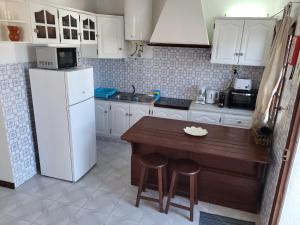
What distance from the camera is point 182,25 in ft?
10.9

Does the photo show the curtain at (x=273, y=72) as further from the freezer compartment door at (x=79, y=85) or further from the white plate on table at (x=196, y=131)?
the freezer compartment door at (x=79, y=85)

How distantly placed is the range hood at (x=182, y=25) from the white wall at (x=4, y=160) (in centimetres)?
244

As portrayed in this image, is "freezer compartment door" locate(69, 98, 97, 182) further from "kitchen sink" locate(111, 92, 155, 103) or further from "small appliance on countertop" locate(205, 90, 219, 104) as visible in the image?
"small appliance on countertop" locate(205, 90, 219, 104)

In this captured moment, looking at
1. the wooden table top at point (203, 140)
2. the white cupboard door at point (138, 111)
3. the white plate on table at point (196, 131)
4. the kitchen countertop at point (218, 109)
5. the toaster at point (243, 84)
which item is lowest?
the white cupboard door at point (138, 111)

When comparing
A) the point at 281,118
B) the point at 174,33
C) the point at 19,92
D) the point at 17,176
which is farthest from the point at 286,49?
the point at 17,176

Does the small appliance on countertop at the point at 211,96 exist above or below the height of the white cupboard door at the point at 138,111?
above

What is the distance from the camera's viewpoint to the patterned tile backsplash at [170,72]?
3.96m

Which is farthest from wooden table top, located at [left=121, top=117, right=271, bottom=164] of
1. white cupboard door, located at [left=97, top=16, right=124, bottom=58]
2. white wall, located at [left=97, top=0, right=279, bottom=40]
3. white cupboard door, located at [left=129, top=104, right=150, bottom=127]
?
white wall, located at [left=97, top=0, right=279, bottom=40]

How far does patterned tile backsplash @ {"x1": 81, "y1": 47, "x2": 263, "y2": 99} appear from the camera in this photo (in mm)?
3960

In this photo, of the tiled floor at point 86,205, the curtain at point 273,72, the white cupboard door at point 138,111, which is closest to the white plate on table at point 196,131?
the curtain at point 273,72

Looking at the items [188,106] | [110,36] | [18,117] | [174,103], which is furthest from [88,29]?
[188,106]

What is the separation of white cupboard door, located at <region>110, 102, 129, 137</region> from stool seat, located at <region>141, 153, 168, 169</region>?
1.58 metres

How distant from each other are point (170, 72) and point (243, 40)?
1.33 metres

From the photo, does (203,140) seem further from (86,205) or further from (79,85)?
(79,85)
